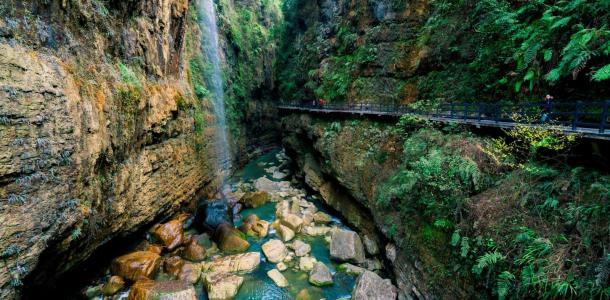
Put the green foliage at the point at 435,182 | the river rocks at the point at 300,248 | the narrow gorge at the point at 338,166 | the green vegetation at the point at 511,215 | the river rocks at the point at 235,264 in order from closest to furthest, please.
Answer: the green vegetation at the point at 511,215 → the narrow gorge at the point at 338,166 → the green foliage at the point at 435,182 → the river rocks at the point at 235,264 → the river rocks at the point at 300,248

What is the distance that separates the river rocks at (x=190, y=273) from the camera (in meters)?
9.28

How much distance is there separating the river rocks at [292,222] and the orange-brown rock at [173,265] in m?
5.12

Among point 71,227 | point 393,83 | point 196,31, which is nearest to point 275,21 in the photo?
point 196,31

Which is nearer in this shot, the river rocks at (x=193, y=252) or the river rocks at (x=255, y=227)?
the river rocks at (x=193, y=252)

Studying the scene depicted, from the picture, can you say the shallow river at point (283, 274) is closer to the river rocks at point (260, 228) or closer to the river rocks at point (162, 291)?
the river rocks at point (260, 228)

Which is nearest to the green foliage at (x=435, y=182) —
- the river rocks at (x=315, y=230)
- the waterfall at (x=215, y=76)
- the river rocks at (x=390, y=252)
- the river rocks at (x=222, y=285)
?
the river rocks at (x=390, y=252)

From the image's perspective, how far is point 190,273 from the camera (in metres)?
9.50

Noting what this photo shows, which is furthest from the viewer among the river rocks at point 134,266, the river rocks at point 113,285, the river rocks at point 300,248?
the river rocks at point 300,248

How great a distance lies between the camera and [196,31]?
19641mm

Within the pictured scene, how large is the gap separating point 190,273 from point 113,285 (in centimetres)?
232

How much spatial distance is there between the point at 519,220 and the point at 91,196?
1069cm

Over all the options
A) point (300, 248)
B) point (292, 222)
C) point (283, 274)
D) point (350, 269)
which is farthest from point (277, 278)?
point (292, 222)

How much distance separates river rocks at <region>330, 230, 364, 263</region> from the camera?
1048 centimetres

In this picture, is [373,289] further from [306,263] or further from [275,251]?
[275,251]
